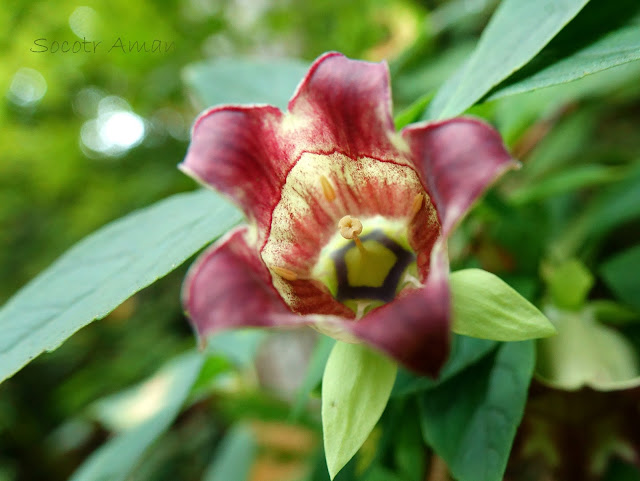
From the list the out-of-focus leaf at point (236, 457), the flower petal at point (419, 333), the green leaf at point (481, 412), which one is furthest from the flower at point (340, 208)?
the out-of-focus leaf at point (236, 457)

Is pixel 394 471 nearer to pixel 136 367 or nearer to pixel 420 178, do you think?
pixel 420 178

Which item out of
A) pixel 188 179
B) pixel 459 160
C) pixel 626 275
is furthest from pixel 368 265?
pixel 188 179

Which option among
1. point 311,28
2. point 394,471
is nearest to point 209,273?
point 394,471

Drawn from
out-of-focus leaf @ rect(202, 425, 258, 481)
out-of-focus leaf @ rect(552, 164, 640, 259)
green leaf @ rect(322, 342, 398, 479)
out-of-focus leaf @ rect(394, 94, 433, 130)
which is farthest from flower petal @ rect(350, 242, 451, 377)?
out-of-focus leaf @ rect(202, 425, 258, 481)

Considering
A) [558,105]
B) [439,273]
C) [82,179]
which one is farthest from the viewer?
[82,179]

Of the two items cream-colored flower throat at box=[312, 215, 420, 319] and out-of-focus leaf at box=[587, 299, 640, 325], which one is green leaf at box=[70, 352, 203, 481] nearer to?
cream-colored flower throat at box=[312, 215, 420, 319]
